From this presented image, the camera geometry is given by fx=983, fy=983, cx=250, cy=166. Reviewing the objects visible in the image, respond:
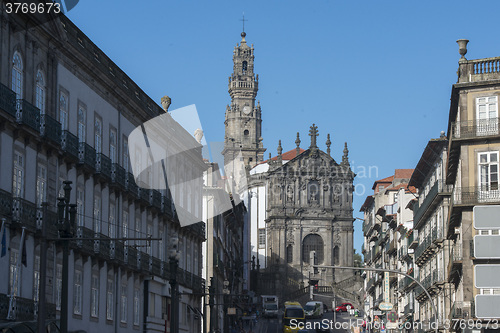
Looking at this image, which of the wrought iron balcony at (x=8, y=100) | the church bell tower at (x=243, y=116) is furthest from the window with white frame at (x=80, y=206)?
the church bell tower at (x=243, y=116)

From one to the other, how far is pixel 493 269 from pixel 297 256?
345 feet

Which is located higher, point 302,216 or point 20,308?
point 302,216

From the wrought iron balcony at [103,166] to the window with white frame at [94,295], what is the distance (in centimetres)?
415

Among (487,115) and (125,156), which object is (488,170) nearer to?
(487,115)

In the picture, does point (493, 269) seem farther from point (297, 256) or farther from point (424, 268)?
point (297, 256)

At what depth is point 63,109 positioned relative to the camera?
37625 mm

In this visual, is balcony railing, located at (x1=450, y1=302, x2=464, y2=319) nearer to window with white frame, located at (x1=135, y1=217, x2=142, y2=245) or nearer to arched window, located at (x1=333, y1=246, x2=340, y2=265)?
window with white frame, located at (x1=135, y1=217, x2=142, y2=245)

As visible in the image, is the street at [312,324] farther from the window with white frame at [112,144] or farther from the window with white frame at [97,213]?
the window with white frame at [97,213]

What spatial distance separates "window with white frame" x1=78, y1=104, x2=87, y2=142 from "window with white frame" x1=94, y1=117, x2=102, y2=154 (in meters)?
1.44

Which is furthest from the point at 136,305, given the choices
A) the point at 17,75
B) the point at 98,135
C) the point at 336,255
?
the point at 336,255

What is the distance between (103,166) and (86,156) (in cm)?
243

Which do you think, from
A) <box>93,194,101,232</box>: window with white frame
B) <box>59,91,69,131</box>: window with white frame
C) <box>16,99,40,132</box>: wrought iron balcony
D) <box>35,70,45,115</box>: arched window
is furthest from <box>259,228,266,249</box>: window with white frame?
<box>16,99,40,132</box>: wrought iron balcony

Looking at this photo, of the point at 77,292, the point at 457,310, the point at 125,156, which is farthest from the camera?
the point at 457,310

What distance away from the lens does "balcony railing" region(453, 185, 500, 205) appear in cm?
4791
